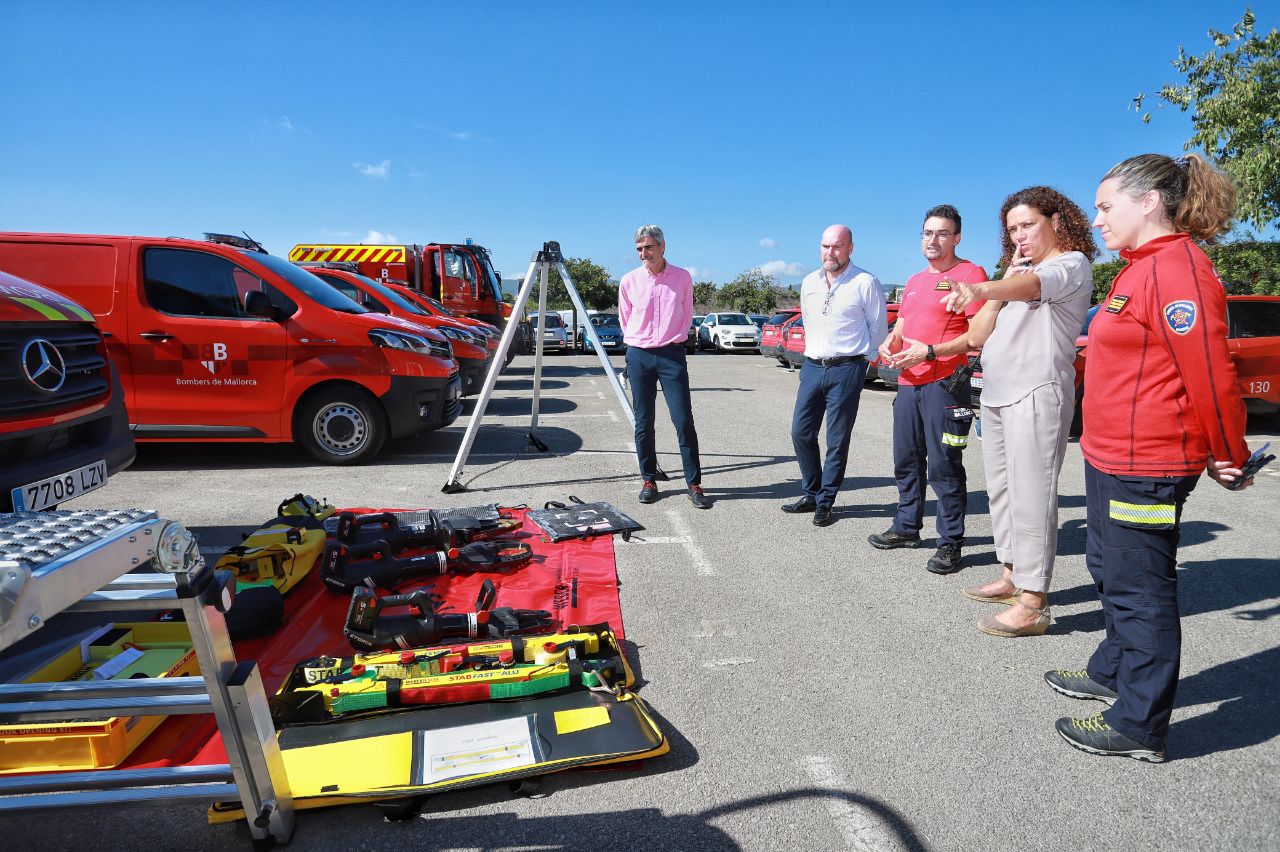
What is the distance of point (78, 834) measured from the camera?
2.08 meters

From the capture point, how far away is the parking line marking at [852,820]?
6.70 ft

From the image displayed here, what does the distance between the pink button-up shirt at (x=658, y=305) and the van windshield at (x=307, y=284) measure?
2825mm

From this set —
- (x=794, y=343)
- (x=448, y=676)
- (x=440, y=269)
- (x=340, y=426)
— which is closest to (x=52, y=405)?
(x=448, y=676)

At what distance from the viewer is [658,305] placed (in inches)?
216

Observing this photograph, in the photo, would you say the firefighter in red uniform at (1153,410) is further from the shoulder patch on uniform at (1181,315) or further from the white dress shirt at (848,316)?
the white dress shirt at (848,316)

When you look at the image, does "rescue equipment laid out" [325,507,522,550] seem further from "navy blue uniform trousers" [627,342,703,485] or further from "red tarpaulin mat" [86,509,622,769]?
"navy blue uniform trousers" [627,342,703,485]

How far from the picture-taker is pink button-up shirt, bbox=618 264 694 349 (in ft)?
18.0

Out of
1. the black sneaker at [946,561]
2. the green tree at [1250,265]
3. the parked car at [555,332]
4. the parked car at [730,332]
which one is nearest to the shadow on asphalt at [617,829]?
the black sneaker at [946,561]

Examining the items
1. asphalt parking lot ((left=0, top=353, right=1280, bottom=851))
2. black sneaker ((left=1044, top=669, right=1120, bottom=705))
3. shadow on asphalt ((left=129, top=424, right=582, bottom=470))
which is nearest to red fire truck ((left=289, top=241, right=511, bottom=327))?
shadow on asphalt ((left=129, top=424, right=582, bottom=470))

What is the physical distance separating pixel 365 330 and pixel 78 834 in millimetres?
4917

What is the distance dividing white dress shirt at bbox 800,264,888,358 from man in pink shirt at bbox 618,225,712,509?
98 centimetres

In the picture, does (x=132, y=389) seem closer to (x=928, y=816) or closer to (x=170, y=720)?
(x=170, y=720)

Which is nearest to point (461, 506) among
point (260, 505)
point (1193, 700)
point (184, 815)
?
point (260, 505)

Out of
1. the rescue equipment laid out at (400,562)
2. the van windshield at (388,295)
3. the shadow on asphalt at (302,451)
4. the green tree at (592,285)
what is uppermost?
the green tree at (592,285)
